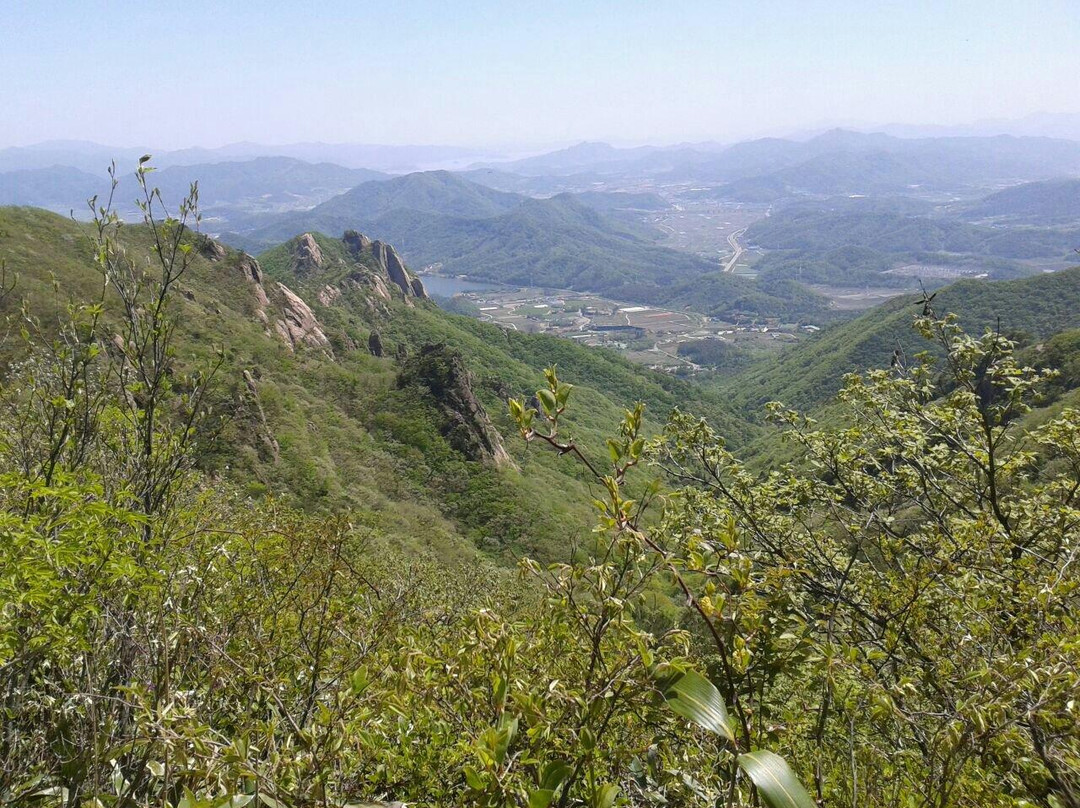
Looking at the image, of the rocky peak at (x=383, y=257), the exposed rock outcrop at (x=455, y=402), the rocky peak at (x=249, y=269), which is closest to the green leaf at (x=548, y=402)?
the exposed rock outcrop at (x=455, y=402)

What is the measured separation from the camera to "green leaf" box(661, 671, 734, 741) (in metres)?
1.75

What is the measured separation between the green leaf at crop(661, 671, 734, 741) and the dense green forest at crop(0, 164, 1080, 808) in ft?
0.12

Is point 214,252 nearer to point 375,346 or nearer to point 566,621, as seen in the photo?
point 375,346

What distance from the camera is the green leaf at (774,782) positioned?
159cm

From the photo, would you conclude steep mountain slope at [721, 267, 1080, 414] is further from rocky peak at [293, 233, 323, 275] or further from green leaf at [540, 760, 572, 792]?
green leaf at [540, 760, 572, 792]

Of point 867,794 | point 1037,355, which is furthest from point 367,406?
point 1037,355

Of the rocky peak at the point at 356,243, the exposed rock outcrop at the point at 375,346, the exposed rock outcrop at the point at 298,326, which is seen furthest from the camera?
the rocky peak at the point at 356,243

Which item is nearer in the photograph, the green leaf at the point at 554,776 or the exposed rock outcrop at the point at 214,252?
the green leaf at the point at 554,776

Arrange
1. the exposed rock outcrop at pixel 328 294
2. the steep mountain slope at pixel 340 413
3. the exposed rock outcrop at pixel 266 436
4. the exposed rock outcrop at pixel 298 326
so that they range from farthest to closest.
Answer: the exposed rock outcrop at pixel 328 294 → the exposed rock outcrop at pixel 298 326 → the exposed rock outcrop at pixel 266 436 → the steep mountain slope at pixel 340 413

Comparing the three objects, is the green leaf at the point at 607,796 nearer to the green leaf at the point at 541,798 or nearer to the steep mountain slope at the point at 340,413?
the green leaf at the point at 541,798

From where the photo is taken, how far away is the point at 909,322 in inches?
4210

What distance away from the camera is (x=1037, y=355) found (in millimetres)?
54406

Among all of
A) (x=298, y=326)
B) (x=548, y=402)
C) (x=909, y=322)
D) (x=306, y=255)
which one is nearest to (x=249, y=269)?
(x=298, y=326)

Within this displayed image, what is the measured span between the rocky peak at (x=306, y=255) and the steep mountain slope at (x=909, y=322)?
272 feet
